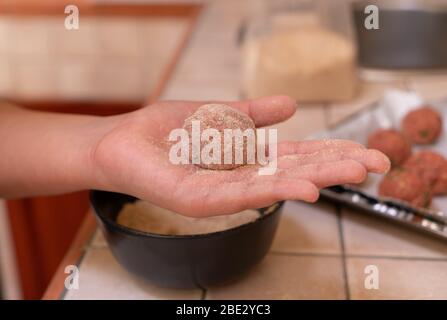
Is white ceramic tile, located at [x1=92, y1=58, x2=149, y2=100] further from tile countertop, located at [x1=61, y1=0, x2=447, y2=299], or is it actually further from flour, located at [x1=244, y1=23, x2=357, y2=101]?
tile countertop, located at [x1=61, y1=0, x2=447, y2=299]

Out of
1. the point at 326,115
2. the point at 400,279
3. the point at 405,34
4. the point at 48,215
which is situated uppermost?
the point at 405,34

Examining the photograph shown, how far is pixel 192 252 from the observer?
56cm

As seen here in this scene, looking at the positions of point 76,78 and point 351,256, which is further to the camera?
point 76,78

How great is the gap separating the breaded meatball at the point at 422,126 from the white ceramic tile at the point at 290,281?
28 cm

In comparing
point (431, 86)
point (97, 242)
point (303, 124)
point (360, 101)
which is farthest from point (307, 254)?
point (431, 86)

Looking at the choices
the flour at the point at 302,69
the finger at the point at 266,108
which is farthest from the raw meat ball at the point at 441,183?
the flour at the point at 302,69

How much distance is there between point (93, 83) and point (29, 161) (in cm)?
100

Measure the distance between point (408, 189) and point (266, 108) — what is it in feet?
0.69

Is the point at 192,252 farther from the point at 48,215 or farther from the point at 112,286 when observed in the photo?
the point at 48,215

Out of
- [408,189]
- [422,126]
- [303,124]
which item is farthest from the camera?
[303,124]

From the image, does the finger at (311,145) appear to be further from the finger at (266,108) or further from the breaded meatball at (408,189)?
the breaded meatball at (408,189)

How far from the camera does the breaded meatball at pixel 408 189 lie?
688 millimetres

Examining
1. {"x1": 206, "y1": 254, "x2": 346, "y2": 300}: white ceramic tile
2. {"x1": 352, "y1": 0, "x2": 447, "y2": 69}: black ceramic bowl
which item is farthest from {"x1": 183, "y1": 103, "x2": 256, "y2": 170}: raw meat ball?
{"x1": 352, "y1": 0, "x2": 447, "y2": 69}: black ceramic bowl
